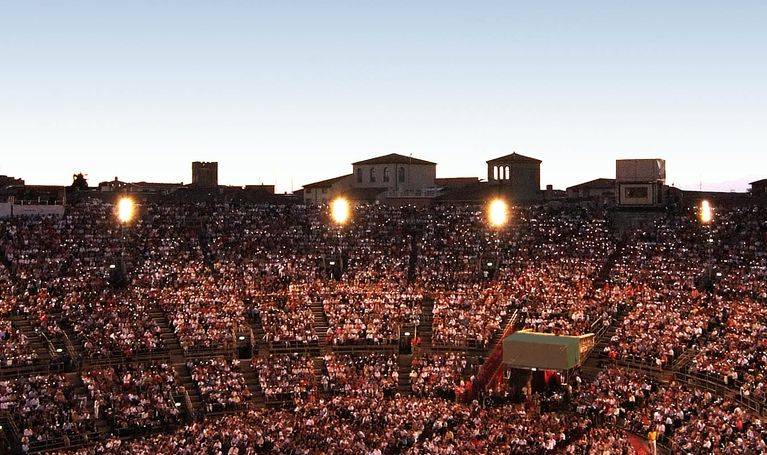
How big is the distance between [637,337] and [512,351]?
5.72 m

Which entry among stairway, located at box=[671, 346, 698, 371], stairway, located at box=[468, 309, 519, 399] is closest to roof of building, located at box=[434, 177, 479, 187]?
stairway, located at box=[468, 309, 519, 399]

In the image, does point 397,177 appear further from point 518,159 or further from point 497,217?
point 497,217

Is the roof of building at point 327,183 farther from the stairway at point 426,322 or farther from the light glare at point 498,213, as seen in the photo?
the stairway at point 426,322

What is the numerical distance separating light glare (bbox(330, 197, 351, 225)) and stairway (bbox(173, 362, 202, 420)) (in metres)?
19.0

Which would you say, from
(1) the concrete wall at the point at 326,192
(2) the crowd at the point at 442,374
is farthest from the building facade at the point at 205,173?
(2) the crowd at the point at 442,374

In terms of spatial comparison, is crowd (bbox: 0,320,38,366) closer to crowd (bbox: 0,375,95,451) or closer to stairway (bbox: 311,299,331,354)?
crowd (bbox: 0,375,95,451)

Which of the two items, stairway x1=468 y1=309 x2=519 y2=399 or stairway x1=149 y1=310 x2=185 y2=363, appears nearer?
stairway x1=468 y1=309 x2=519 y2=399

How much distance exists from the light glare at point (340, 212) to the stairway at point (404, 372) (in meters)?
16.3

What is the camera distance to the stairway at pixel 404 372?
1806 inches

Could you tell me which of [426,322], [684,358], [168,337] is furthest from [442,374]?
[168,337]

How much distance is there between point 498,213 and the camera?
62344 mm

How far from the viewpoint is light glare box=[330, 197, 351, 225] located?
208ft

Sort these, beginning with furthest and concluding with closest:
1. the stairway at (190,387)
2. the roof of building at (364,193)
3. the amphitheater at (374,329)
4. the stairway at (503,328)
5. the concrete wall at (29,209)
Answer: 1. the roof of building at (364,193)
2. the concrete wall at (29,209)
3. the stairway at (503,328)
4. the stairway at (190,387)
5. the amphitheater at (374,329)

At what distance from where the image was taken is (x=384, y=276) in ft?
184
